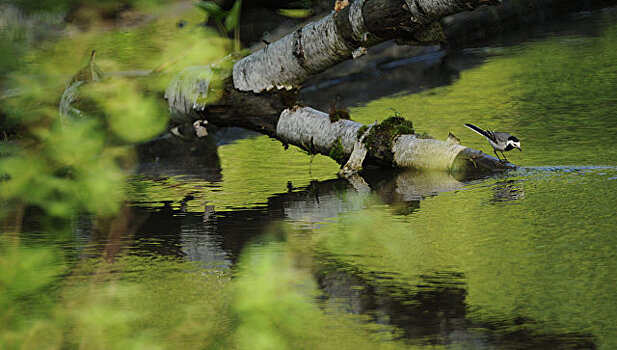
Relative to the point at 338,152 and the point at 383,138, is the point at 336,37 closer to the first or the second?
the point at 383,138

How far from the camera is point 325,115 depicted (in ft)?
27.8

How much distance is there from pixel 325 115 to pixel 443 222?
112 inches

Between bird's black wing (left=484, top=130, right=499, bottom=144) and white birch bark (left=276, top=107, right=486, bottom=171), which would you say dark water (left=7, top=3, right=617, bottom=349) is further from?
bird's black wing (left=484, top=130, right=499, bottom=144)

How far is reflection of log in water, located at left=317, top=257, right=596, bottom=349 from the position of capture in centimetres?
377

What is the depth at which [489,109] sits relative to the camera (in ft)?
32.6

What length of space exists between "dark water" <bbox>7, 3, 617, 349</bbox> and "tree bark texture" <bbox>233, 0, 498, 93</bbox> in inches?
37.2

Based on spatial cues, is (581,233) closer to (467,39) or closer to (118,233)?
(118,233)

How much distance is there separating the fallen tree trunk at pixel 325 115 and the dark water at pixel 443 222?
10.2 inches

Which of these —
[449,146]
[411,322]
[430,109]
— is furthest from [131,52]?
[411,322]

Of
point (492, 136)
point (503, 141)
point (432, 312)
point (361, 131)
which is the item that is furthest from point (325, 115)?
point (432, 312)

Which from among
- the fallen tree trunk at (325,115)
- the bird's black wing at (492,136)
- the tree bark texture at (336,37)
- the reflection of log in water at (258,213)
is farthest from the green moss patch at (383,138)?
the bird's black wing at (492,136)

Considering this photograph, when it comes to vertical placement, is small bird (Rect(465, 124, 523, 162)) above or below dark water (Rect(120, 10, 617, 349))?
above

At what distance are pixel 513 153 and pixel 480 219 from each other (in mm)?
2255

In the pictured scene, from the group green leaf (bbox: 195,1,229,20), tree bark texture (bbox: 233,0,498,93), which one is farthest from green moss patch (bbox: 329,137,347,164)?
green leaf (bbox: 195,1,229,20)
